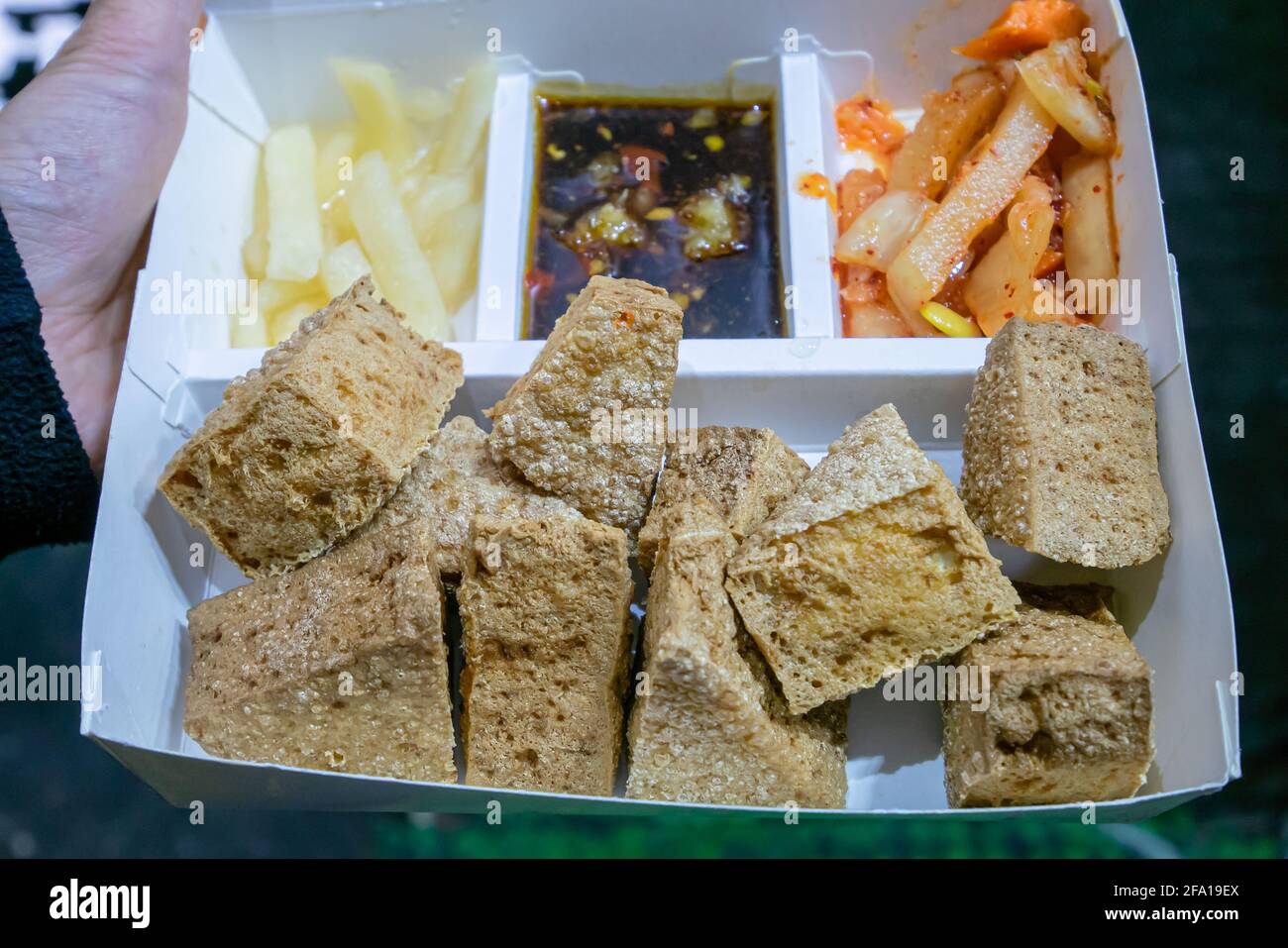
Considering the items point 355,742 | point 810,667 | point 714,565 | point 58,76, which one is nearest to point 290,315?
point 58,76

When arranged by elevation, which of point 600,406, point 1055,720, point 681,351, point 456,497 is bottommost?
point 1055,720

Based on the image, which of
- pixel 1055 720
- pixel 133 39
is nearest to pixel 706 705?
pixel 1055 720

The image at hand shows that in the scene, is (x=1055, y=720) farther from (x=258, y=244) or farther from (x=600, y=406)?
(x=258, y=244)

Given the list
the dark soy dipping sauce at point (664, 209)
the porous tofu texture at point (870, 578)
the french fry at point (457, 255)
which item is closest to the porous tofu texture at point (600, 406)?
the porous tofu texture at point (870, 578)

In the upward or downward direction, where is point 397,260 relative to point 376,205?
downward

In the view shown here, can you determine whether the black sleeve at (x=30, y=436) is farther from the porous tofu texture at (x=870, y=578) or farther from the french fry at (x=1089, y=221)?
the french fry at (x=1089, y=221)
